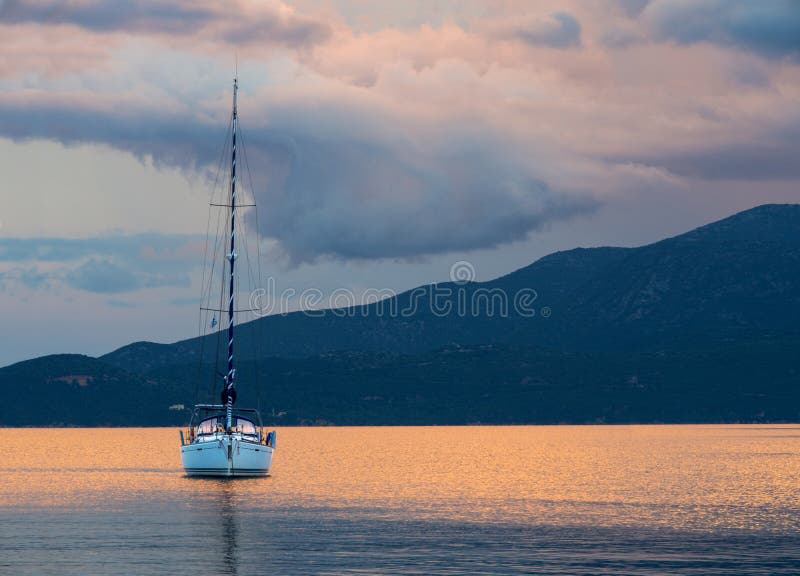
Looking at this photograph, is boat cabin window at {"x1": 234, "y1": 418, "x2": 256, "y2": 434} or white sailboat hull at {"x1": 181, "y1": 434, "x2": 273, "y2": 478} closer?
white sailboat hull at {"x1": 181, "y1": 434, "x2": 273, "y2": 478}

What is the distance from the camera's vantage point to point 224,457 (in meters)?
114

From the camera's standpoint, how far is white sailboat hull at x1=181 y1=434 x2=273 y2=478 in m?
113

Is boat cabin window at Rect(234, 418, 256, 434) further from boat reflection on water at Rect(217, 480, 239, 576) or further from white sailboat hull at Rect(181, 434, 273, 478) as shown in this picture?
boat reflection on water at Rect(217, 480, 239, 576)

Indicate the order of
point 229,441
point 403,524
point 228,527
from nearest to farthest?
point 228,527
point 403,524
point 229,441

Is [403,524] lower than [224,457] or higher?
lower

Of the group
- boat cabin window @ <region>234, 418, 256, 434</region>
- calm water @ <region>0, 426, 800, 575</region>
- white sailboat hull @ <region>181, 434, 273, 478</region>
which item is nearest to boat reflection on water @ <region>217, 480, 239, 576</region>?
calm water @ <region>0, 426, 800, 575</region>

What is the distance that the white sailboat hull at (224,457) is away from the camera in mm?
113000

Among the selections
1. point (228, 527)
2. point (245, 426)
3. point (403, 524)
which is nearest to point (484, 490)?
point (245, 426)

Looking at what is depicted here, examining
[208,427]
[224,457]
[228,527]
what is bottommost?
[228,527]

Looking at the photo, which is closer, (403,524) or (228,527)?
(228,527)

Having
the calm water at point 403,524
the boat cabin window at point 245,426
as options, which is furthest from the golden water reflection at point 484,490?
the boat cabin window at point 245,426

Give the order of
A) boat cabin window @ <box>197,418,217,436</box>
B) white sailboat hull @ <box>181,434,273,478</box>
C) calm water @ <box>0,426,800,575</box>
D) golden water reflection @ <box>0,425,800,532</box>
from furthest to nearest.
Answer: boat cabin window @ <box>197,418,217,436</box> < white sailboat hull @ <box>181,434,273,478</box> < golden water reflection @ <box>0,425,800,532</box> < calm water @ <box>0,426,800,575</box>

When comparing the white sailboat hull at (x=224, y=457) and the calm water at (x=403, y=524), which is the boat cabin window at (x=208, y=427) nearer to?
the white sailboat hull at (x=224, y=457)

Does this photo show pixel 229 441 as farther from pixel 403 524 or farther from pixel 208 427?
pixel 403 524
